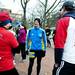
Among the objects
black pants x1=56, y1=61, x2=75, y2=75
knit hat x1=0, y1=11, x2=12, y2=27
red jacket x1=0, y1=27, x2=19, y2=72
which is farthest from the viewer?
knit hat x1=0, y1=11, x2=12, y2=27

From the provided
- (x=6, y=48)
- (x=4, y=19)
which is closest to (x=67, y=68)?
(x=6, y=48)

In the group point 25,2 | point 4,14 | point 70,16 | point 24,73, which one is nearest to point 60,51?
point 70,16

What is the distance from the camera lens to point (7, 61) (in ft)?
19.1

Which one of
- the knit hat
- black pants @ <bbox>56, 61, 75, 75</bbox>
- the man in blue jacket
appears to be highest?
the knit hat

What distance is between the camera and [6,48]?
5.79 m

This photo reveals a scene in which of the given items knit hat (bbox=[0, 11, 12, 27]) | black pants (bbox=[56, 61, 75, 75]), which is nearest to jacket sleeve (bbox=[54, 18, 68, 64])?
black pants (bbox=[56, 61, 75, 75])

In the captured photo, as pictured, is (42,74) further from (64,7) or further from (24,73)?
(64,7)

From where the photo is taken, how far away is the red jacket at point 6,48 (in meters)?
5.74

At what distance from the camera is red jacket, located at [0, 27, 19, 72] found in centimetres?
574

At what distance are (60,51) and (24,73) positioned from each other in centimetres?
529

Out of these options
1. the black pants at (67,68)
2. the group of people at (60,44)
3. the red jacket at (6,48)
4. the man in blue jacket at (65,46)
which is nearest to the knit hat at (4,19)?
the group of people at (60,44)

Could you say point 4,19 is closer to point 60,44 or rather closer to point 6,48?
point 6,48

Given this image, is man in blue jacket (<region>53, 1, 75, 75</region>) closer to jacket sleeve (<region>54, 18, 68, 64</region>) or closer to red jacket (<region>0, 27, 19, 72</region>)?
jacket sleeve (<region>54, 18, 68, 64</region>)

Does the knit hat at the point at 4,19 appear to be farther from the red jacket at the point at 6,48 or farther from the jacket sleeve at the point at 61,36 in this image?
the jacket sleeve at the point at 61,36
